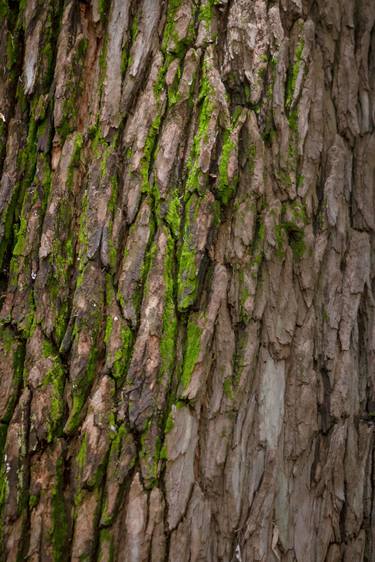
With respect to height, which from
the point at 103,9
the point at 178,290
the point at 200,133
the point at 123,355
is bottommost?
the point at 123,355

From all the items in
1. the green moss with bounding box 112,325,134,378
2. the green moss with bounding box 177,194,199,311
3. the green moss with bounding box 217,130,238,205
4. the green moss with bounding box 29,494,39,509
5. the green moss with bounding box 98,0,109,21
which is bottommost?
the green moss with bounding box 29,494,39,509

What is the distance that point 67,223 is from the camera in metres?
2.10

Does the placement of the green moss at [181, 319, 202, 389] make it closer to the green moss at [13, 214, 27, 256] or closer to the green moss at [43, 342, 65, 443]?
the green moss at [43, 342, 65, 443]

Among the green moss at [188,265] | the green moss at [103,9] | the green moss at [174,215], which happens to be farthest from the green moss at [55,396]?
the green moss at [103,9]

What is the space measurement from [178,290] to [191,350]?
19 cm

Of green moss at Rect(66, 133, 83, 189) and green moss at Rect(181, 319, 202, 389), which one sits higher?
green moss at Rect(66, 133, 83, 189)

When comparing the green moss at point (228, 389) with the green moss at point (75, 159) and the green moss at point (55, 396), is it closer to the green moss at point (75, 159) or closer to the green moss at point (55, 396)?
the green moss at point (55, 396)

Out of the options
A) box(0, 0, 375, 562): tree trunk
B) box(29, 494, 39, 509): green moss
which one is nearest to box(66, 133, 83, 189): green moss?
box(0, 0, 375, 562): tree trunk

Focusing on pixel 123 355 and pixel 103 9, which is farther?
pixel 103 9

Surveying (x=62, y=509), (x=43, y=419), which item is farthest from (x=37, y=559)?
(x=43, y=419)

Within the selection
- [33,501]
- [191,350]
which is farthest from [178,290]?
[33,501]

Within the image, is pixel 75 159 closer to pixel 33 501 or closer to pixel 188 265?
pixel 188 265

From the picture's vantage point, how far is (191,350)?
196 cm

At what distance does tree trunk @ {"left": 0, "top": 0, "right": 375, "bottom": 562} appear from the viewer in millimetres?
1928
